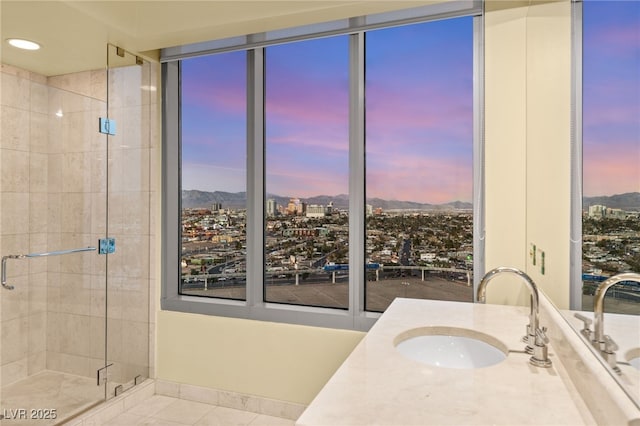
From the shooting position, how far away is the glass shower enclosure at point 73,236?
8.12ft

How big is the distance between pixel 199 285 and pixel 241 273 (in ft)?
1.28

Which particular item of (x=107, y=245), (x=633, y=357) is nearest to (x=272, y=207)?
(x=107, y=245)

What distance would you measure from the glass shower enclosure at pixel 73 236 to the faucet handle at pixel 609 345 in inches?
111

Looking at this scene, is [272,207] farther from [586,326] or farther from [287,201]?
[586,326]

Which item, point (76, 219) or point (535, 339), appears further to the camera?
point (76, 219)

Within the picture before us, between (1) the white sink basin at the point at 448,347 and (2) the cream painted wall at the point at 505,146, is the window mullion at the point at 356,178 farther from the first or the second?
(1) the white sink basin at the point at 448,347

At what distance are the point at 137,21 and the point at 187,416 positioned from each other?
8.40 ft

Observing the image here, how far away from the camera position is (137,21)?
8.20 feet

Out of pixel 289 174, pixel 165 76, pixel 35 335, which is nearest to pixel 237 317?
pixel 289 174

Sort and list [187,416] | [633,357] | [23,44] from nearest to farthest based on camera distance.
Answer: [633,357] → [23,44] → [187,416]

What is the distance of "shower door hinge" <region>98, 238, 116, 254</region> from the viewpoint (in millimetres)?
2717

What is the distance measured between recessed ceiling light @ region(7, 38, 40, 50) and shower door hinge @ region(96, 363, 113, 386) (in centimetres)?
214

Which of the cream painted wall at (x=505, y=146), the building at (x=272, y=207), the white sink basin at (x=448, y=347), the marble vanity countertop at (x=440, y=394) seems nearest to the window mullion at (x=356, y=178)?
the building at (x=272, y=207)

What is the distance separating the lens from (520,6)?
6.84 feet
